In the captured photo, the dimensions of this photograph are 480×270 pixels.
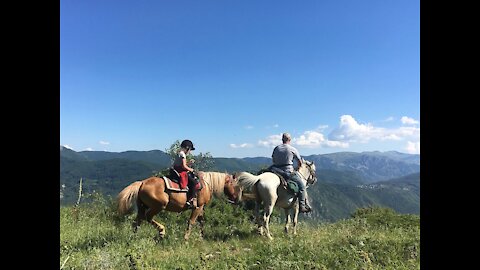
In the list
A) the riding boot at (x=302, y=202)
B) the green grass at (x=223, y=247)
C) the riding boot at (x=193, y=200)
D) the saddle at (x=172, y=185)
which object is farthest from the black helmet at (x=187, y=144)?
the riding boot at (x=302, y=202)

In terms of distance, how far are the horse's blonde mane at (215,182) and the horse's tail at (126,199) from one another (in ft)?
7.57

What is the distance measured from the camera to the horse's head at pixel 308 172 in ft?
39.5

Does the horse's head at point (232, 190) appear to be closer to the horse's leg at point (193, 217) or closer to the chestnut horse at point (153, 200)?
the chestnut horse at point (153, 200)

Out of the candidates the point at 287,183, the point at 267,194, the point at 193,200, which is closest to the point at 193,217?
the point at 193,200

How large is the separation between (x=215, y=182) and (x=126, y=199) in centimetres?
283

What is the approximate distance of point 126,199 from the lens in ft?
29.8

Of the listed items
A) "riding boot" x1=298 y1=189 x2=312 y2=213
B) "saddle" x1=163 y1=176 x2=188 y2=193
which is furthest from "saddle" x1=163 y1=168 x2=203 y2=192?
"riding boot" x1=298 y1=189 x2=312 y2=213

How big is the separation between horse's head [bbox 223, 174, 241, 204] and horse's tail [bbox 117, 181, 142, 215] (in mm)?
2915

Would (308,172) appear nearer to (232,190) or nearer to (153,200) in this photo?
(232,190)
